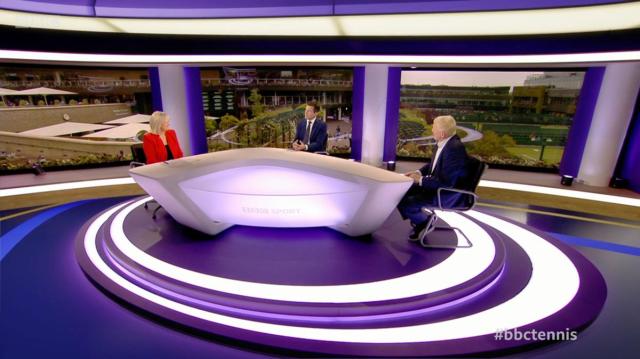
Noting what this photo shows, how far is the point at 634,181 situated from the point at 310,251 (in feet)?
21.4

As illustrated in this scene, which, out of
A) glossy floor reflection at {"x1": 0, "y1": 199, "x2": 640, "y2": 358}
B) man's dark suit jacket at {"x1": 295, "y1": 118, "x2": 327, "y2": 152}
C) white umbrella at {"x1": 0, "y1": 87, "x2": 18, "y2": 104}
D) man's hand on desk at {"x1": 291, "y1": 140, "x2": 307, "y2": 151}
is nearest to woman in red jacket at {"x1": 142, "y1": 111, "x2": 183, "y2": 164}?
glossy floor reflection at {"x1": 0, "y1": 199, "x2": 640, "y2": 358}

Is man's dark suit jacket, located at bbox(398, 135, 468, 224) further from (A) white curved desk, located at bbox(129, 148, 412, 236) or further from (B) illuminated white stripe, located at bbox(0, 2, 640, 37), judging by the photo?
(B) illuminated white stripe, located at bbox(0, 2, 640, 37)

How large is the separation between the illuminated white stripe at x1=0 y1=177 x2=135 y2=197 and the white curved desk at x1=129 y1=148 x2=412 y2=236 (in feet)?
13.3

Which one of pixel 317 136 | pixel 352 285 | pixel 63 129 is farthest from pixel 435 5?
pixel 63 129

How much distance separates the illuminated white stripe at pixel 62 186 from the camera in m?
5.41

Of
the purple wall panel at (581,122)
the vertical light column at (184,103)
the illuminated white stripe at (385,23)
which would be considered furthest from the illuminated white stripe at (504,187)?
the illuminated white stripe at (385,23)

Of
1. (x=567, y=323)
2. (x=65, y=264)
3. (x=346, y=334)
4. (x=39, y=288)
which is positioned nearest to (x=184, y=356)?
(x=346, y=334)

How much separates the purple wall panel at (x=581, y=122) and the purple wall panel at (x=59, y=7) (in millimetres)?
7908

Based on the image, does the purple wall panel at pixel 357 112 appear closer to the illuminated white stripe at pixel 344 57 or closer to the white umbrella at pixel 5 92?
the illuminated white stripe at pixel 344 57

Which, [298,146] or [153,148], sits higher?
[153,148]

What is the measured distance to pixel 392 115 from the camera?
22.8 ft

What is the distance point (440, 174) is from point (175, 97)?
594 centimetres

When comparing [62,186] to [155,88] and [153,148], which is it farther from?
[153,148]

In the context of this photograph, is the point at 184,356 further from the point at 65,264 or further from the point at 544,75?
the point at 544,75
